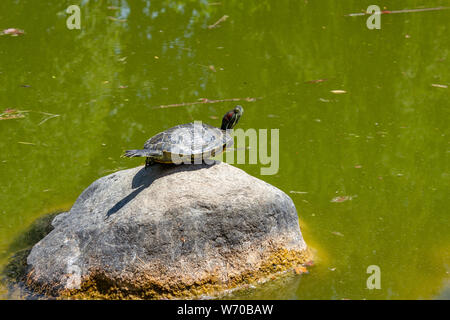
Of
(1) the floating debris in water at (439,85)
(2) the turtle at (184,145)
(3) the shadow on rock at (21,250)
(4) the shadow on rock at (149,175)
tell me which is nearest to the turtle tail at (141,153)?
(2) the turtle at (184,145)

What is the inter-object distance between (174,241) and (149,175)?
596mm

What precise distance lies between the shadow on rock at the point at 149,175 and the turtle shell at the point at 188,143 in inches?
3.0

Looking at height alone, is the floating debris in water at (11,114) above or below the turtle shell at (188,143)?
below

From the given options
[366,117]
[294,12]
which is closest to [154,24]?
[294,12]

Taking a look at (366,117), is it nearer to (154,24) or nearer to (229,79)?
(229,79)

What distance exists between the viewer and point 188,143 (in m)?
3.63

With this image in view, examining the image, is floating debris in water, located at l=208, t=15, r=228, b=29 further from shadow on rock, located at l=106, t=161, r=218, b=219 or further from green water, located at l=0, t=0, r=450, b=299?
shadow on rock, located at l=106, t=161, r=218, b=219

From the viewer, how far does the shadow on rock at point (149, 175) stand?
140 inches

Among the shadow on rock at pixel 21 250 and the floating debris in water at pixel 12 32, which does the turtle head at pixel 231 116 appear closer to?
the shadow on rock at pixel 21 250

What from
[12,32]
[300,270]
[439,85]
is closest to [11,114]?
[12,32]

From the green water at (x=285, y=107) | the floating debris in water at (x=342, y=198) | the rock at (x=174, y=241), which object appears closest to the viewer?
the rock at (x=174, y=241)

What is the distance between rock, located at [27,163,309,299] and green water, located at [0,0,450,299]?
26cm

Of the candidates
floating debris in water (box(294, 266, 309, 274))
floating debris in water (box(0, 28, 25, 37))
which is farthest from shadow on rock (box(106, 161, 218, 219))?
floating debris in water (box(0, 28, 25, 37))

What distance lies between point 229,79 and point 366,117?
1779 millimetres
